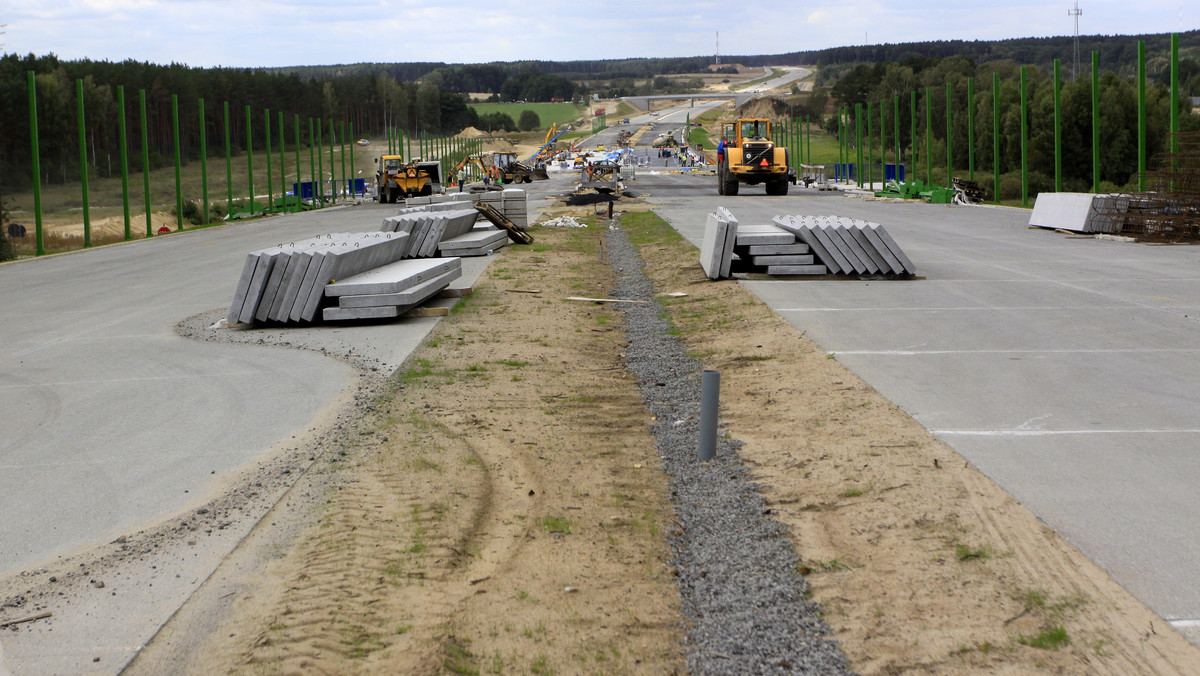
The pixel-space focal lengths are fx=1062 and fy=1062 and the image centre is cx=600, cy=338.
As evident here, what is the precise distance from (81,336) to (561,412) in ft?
26.4

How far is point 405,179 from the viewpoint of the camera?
58.5 metres

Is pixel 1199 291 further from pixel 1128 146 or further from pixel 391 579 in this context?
pixel 1128 146

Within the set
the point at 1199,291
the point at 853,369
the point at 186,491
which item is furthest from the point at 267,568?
the point at 1199,291

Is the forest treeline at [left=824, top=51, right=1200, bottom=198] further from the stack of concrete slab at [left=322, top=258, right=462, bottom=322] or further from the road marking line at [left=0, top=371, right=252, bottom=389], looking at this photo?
the road marking line at [left=0, top=371, right=252, bottom=389]

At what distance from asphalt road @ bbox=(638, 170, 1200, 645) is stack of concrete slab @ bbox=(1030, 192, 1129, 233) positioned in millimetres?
4349

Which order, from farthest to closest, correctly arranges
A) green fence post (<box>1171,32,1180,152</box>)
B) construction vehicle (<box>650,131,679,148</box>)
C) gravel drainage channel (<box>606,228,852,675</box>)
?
construction vehicle (<box>650,131,679,148</box>), green fence post (<box>1171,32,1180,152</box>), gravel drainage channel (<box>606,228,852,675</box>)

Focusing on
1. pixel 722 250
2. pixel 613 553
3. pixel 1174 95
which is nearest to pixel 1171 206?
pixel 1174 95

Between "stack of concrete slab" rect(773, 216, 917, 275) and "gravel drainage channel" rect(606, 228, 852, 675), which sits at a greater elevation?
"stack of concrete slab" rect(773, 216, 917, 275)

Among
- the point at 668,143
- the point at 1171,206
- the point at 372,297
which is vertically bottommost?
the point at 372,297

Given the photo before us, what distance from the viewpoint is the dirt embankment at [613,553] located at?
465 centimetres

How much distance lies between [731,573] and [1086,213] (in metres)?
25.1

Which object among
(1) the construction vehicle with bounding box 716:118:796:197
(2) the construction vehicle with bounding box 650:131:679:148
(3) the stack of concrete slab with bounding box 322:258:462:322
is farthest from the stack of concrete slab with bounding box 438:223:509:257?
(2) the construction vehicle with bounding box 650:131:679:148

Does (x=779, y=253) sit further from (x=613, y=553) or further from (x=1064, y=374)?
(x=613, y=553)

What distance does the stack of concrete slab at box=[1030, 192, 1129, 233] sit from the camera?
88.2 feet
